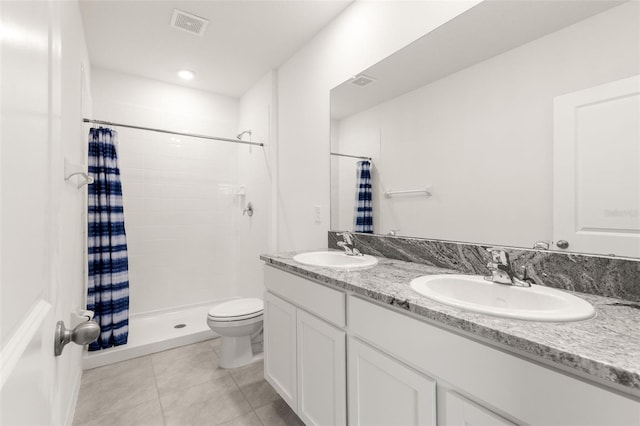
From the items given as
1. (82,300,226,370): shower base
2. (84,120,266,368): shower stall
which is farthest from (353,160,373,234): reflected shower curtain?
(82,300,226,370): shower base

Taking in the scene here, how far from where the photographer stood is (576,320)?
731mm

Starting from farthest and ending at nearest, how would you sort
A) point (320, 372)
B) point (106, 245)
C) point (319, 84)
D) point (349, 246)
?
point (106, 245) < point (319, 84) < point (349, 246) < point (320, 372)

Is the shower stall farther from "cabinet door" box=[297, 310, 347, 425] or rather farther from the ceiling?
"cabinet door" box=[297, 310, 347, 425]

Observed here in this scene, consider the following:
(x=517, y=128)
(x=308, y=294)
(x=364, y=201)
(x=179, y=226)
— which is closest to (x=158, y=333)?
(x=179, y=226)

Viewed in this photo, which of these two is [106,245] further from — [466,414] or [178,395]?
[466,414]

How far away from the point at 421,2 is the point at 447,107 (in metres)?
0.55

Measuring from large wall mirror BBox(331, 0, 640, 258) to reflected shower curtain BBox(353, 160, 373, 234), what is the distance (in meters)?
0.08

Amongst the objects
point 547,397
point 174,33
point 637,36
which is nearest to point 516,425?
point 547,397

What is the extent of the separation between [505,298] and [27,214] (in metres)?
1.27

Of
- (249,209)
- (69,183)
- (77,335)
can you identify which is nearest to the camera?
(77,335)

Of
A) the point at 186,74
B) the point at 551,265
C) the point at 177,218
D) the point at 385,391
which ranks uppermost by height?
the point at 186,74

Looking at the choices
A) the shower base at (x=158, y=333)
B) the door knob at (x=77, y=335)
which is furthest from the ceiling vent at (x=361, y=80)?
the shower base at (x=158, y=333)

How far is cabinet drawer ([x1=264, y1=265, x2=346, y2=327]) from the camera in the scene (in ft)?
4.00

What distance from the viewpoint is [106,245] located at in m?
2.30
